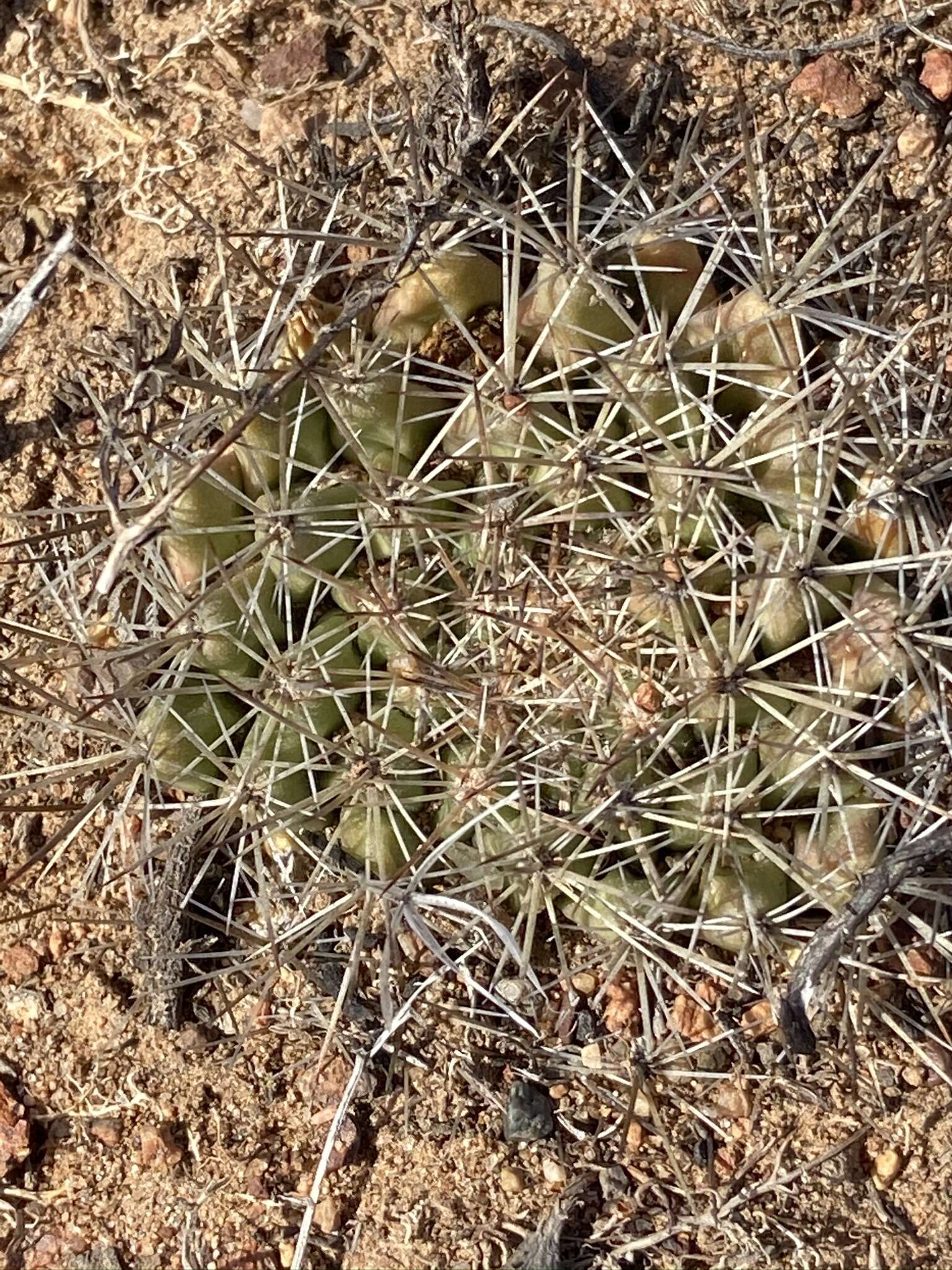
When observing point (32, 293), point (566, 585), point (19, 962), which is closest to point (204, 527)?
point (32, 293)

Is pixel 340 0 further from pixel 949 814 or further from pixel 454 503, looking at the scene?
pixel 949 814

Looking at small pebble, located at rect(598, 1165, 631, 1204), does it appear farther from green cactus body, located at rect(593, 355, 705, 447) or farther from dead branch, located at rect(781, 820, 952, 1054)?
green cactus body, located at rect(593, 355, 705, 447)

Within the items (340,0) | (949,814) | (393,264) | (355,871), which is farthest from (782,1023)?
(340,0)

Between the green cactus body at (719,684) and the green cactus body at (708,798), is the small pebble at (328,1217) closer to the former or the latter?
the green cactus body at (708,798)

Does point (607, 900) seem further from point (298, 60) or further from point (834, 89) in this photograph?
point (298, 60)

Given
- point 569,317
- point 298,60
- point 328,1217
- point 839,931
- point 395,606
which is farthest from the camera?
point 298,60

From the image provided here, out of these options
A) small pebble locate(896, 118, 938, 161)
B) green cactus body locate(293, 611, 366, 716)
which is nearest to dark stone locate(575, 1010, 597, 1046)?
green cactus body locate(293, 611, 366, 716)

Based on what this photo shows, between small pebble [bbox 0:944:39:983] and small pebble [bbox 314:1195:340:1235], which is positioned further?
small pebble [bbox 0:944:39:983]
